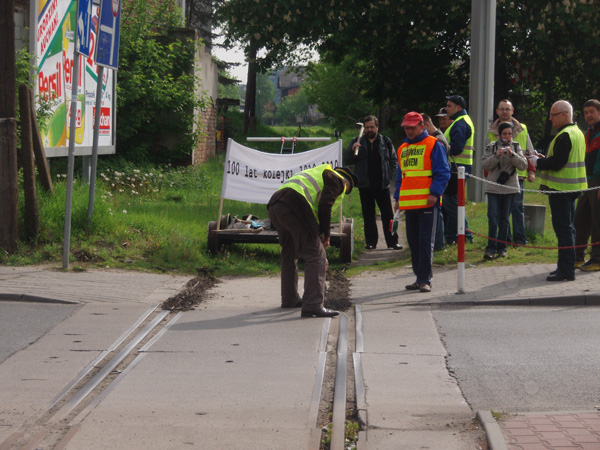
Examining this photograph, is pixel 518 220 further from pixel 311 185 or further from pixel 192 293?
pixel 192 293

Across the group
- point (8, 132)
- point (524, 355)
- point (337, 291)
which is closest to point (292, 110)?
point (8, 132)

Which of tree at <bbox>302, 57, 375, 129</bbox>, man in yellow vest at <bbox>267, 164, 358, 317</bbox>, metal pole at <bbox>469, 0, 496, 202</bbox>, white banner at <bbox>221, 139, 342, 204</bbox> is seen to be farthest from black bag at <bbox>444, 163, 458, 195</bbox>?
tree at <bbox>302, 57, 375, 129</bbox>

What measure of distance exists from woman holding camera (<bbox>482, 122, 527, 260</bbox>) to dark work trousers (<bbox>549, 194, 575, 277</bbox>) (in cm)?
98

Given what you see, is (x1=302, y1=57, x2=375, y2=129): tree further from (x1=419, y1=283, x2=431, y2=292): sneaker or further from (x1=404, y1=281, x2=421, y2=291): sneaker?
(x1=419, y1=283, x2=431, y2=292): sneaker

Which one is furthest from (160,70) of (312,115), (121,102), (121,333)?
(312,115)

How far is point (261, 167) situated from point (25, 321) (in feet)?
16.0

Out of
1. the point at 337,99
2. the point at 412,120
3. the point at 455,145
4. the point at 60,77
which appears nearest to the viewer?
the point at 412,120

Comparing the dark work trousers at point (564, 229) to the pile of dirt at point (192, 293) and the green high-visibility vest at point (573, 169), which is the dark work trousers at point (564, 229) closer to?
the green high-visibility vest at point (573, 169)

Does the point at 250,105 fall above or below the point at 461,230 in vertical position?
above

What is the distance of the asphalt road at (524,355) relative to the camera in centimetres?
543

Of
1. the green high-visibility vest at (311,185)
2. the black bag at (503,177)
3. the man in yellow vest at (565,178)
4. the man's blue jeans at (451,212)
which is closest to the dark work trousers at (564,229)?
the man in yellow vest at (565,178)

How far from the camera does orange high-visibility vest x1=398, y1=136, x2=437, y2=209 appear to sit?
30.1ft

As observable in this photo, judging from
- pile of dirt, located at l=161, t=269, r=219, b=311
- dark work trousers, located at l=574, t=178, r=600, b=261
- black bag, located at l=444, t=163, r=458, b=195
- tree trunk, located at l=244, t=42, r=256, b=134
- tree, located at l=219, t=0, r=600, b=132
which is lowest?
pile of dirt, located at l=161, t=269, r=219, b=311

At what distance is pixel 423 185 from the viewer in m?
9.20
